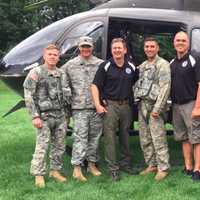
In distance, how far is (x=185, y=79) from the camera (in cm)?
611

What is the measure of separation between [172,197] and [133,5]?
129 inches

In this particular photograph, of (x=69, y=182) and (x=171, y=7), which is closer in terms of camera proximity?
(x=69, y=182)

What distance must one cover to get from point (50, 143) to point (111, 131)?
0.77 m

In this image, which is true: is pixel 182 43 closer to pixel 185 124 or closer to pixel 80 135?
pixel 185 124

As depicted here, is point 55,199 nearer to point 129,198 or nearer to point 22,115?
point 129,198

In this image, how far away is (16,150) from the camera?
8.51m

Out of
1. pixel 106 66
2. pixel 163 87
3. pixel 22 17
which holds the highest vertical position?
pixel 22 17

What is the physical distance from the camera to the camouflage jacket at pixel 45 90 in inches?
234

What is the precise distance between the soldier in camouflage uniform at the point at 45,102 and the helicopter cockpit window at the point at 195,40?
1988 mm

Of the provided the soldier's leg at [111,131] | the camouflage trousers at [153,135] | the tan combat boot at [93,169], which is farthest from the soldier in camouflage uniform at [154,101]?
the tan combat boot at [93,169]

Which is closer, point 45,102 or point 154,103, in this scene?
point 45,102

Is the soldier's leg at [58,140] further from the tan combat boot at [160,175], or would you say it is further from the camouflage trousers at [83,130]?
the tan combat boot at [160,175]

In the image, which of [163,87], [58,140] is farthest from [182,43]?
[58,140]

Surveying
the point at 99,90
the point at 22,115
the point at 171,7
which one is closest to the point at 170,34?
the point at 171,7
